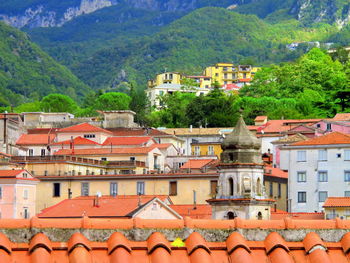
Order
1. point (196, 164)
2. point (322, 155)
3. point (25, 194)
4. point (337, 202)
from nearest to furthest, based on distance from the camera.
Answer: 1. point (337, 202)
2. point (322, 155)
3. point (25, 194)
4. point (196, 164)

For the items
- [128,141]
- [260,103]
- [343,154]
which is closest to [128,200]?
[343,154]

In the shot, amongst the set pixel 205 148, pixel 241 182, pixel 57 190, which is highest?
pixel 205 148

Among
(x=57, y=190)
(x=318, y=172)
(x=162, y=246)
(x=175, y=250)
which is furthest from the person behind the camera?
(x=57, y=190)

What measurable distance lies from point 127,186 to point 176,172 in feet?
16.0

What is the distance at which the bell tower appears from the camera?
192 ft

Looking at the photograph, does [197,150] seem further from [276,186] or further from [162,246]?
[162,246]

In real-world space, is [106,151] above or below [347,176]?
above

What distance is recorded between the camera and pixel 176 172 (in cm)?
9806

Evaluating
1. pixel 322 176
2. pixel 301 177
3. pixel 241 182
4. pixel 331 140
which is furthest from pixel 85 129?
pixel 241 182

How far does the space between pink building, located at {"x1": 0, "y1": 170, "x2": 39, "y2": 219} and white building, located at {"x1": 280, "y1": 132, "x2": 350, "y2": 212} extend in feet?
72.3

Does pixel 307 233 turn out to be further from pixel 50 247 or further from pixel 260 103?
pixel 260 103

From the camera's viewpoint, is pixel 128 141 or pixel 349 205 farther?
pixel 128 141

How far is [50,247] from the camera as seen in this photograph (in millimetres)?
20797

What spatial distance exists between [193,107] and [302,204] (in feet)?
236
